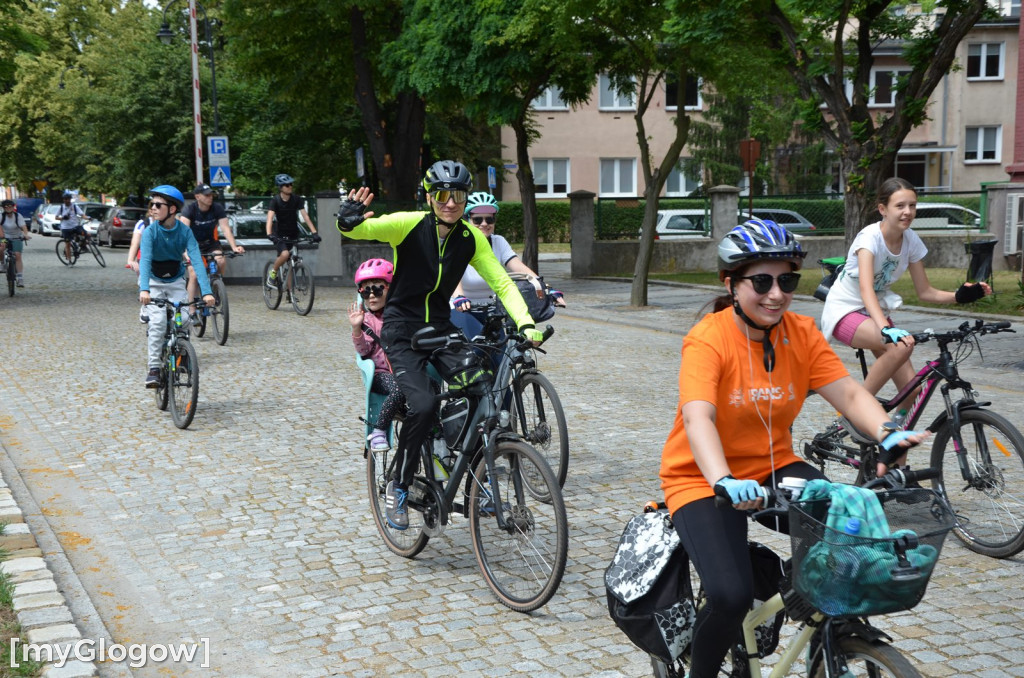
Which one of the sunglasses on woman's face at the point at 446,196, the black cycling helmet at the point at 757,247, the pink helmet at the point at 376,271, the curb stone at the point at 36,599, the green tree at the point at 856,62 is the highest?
the green tree at the point at 856,62

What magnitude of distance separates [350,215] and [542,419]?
251 centimetres

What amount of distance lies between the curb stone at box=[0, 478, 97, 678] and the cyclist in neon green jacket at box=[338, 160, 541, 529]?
5.31ft

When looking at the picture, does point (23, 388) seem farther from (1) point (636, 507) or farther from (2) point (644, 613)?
(2) point (644, 613)

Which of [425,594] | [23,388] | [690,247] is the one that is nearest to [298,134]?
[690,247]

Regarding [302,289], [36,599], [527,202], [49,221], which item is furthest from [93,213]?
[36,599]

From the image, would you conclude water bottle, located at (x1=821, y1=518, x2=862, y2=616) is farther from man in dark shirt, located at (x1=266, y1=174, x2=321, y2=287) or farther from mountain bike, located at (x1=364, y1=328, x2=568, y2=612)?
man in dark shirt, located at (x1=266, y1=174, x2=321, y2=287)

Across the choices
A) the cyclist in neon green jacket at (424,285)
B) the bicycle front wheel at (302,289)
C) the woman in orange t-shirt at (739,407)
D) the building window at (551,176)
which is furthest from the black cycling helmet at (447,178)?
the building window at (551,176)

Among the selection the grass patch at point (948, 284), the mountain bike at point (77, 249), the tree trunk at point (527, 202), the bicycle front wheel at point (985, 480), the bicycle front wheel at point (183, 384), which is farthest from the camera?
the mountain bike at point (77, 249)

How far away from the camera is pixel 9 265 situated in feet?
73.1

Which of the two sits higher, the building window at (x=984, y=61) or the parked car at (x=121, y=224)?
the building window at (x=984, y=61)

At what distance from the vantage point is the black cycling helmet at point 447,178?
17.8ft

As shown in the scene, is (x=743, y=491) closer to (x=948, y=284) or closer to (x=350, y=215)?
(x=350, y=215)

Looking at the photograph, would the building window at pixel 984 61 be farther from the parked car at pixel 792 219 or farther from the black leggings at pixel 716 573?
the black leggings at pixel 716 573

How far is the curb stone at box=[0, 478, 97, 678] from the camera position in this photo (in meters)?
4.31
